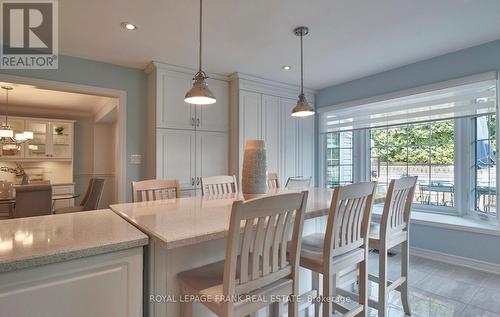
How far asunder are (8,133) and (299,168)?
15.5ft

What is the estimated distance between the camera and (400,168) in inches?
146

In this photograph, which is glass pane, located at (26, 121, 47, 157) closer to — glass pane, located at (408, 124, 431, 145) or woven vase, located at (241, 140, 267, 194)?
woven vase, located at (241, 140, 267, 194)

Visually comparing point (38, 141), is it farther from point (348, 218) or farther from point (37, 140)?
point (348, 218)

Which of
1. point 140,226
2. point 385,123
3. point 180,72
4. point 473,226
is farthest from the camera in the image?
point 385,123

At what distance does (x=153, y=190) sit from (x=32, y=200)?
6.90ft

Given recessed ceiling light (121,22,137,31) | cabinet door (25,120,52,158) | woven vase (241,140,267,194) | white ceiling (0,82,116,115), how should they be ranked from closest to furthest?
1. woven vase (241,140,267,194)
2. recessed ceiling light (121,22,137,31)
3. white ceiling (0,82,116,115)
4. cabinet door (25,120,52,158)

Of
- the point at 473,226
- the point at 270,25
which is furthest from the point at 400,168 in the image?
the point at 270,25

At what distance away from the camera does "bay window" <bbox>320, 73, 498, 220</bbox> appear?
2889 millimetres

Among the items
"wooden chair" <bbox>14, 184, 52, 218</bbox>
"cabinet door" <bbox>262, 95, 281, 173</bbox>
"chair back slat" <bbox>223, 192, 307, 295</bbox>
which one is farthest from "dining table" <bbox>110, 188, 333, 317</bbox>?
"cabinet door" <bbox>262, 95, 281, 173</bbox>

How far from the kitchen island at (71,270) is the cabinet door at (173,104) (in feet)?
7.33

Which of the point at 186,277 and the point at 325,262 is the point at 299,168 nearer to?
the point at 325,262

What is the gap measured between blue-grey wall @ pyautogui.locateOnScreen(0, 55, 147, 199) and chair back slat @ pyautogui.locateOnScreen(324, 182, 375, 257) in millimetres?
2690

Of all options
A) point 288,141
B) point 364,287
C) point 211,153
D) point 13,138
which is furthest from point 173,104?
point 13,138

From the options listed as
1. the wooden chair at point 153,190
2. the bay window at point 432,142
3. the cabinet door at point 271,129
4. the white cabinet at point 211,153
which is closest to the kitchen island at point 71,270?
the wooden chair at point 153,190
